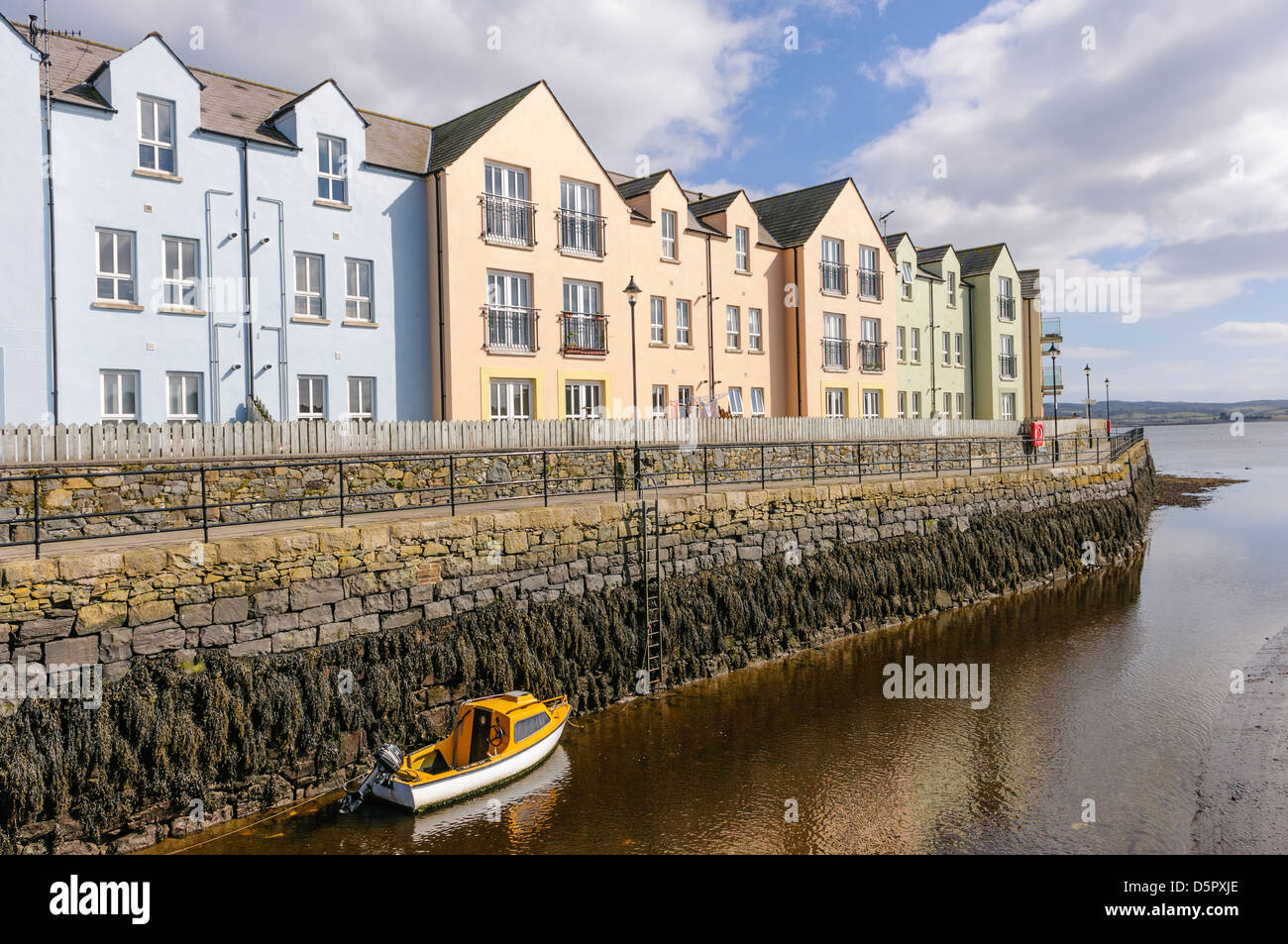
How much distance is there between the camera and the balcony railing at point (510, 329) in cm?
2377

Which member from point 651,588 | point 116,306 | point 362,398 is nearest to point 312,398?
point 362,398

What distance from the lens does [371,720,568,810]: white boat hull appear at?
10.0 metres

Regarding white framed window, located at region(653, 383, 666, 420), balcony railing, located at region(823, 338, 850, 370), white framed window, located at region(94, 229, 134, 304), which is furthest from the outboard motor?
balcony railing, located at region(823, 338, 850, 370)

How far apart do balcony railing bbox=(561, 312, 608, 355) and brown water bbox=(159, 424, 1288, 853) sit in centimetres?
1225

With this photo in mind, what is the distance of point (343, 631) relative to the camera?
1149 centimetres

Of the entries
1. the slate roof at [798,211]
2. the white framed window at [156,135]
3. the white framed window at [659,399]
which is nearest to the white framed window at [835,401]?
the slate roof at [798,211]

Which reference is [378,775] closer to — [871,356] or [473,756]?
[473,756]

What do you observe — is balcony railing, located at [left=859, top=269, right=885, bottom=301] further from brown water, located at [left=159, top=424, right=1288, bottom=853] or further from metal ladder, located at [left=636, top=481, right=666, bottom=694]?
metal ladder, located at [left=636, top=481, right=666, bottom=694]

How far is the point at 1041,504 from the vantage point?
2805 cm

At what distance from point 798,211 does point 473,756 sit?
99.1ft
